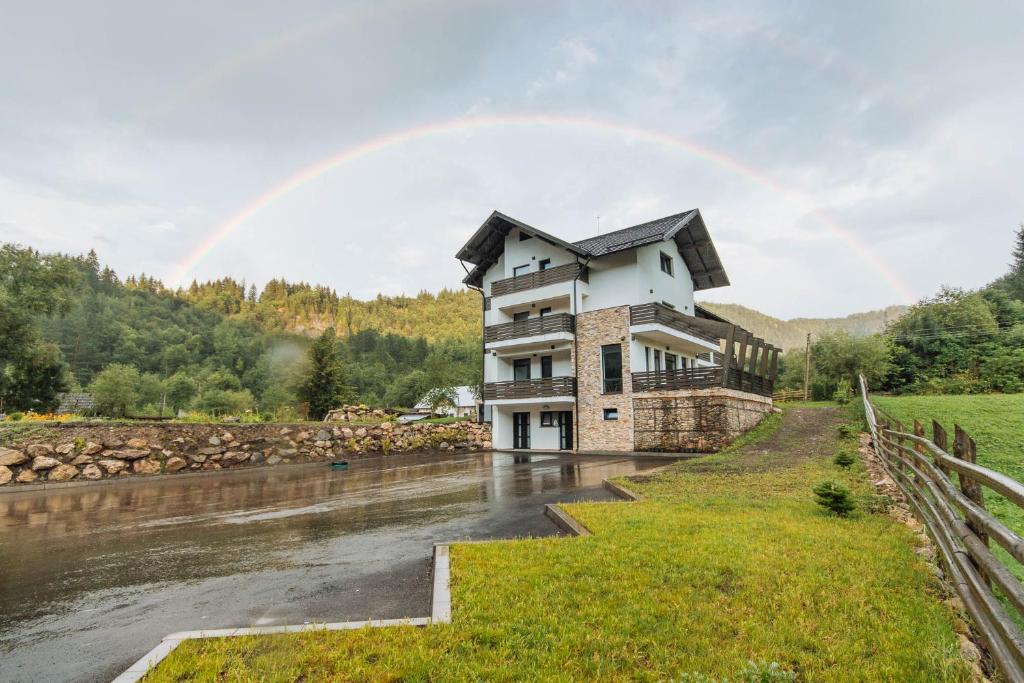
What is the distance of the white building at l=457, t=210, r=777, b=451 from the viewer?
21.6 m

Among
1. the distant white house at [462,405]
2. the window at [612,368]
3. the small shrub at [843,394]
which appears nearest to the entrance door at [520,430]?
the window at [612,368]

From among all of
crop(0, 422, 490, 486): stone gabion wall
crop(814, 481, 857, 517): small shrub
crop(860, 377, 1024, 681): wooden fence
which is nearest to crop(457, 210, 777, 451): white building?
crop(0, 422, 490, 486): stone gabion wall

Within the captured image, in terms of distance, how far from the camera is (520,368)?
89.8 ft

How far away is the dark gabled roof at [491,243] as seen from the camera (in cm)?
2473

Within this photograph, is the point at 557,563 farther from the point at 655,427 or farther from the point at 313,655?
the point at 655,427

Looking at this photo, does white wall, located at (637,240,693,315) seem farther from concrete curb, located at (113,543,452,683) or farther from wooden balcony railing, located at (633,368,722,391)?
concrete curb, located at (113,543,452,683)

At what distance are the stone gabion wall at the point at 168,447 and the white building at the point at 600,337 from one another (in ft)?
24.0

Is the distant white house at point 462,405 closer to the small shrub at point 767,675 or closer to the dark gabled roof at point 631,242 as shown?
the dark gabled roof at point 631,242

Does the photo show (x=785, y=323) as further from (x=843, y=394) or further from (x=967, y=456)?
(x=967, y=456)

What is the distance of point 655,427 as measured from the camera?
69.3 ft

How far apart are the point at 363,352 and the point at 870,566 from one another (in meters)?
86.9

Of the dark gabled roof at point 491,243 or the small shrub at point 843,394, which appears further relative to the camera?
the small shrub at point 843,394

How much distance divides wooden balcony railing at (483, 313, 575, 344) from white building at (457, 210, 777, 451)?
56mm

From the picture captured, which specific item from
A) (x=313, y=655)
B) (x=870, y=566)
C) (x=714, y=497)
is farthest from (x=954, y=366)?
(x=313, y=655)
